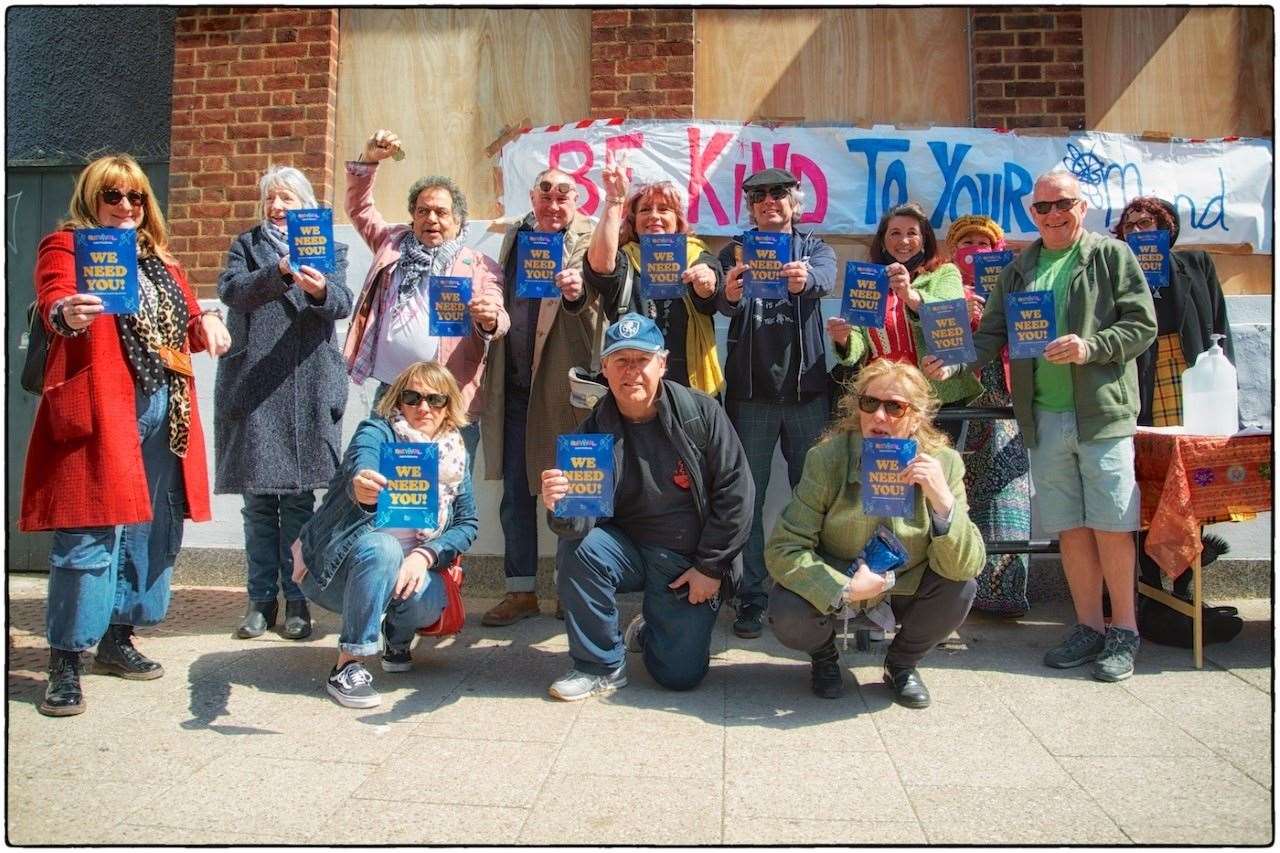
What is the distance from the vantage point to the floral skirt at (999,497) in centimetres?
488

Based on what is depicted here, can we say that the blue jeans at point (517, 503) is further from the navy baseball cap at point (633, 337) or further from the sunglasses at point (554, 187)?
the navy baseball cap at point (633, 337)

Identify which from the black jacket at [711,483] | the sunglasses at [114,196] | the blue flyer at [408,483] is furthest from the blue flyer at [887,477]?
the sunglasses at [114,196]

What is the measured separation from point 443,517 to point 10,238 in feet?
13.5

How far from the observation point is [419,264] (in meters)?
4.66

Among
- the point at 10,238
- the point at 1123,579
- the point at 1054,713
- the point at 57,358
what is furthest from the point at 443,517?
the point at 10,238

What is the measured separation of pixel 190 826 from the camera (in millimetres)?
2705

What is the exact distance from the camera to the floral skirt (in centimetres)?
488

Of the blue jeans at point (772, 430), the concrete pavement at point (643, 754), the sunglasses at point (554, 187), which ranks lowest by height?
the concrete pavement at point (643, 754)

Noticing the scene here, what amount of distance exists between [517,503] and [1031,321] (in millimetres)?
2502

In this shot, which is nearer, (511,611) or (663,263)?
(663,263)

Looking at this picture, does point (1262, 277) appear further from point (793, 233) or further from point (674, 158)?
point (674, 158)

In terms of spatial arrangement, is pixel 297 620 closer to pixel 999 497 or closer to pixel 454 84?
pixel 454 84

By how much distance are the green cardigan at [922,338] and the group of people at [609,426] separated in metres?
0.02

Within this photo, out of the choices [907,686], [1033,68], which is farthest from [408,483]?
[1033,68]
